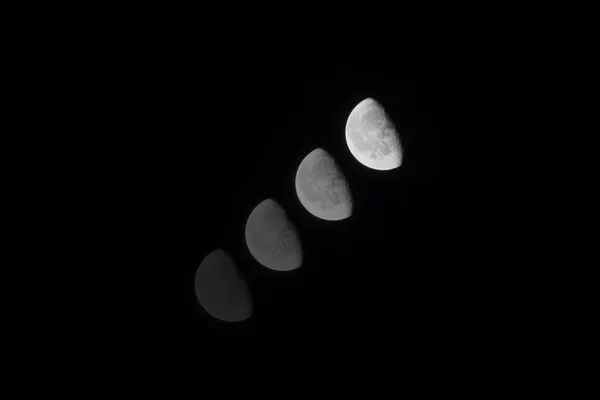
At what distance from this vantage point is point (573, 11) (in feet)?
6.31

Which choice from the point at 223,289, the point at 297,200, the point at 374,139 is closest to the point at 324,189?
the point at 297,200

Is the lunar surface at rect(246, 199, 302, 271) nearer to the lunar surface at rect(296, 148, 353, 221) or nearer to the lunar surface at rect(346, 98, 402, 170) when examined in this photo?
the lunar surface at rect(296, 148, 353, 221)

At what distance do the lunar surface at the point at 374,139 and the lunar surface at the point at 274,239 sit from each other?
1.87 ft

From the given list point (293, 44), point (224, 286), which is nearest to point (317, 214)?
point (224, 286)

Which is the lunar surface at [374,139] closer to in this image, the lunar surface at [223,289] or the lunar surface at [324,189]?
the lunar surface at [324,189]

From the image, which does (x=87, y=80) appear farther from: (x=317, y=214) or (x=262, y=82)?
(x=317, y=214)

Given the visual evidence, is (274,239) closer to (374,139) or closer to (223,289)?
(223,289)

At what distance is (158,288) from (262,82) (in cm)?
137

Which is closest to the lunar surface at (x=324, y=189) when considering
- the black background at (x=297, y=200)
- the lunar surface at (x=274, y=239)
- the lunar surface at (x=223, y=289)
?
the black background at (x=297, y=200)

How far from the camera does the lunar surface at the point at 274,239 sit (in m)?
2.21

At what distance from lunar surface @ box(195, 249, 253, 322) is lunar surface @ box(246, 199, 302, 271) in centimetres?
20

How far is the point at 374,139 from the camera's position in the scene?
2.01 metres

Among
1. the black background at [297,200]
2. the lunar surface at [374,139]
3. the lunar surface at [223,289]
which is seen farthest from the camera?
the lunar surface at [223,289]

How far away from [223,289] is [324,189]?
0.83 m
